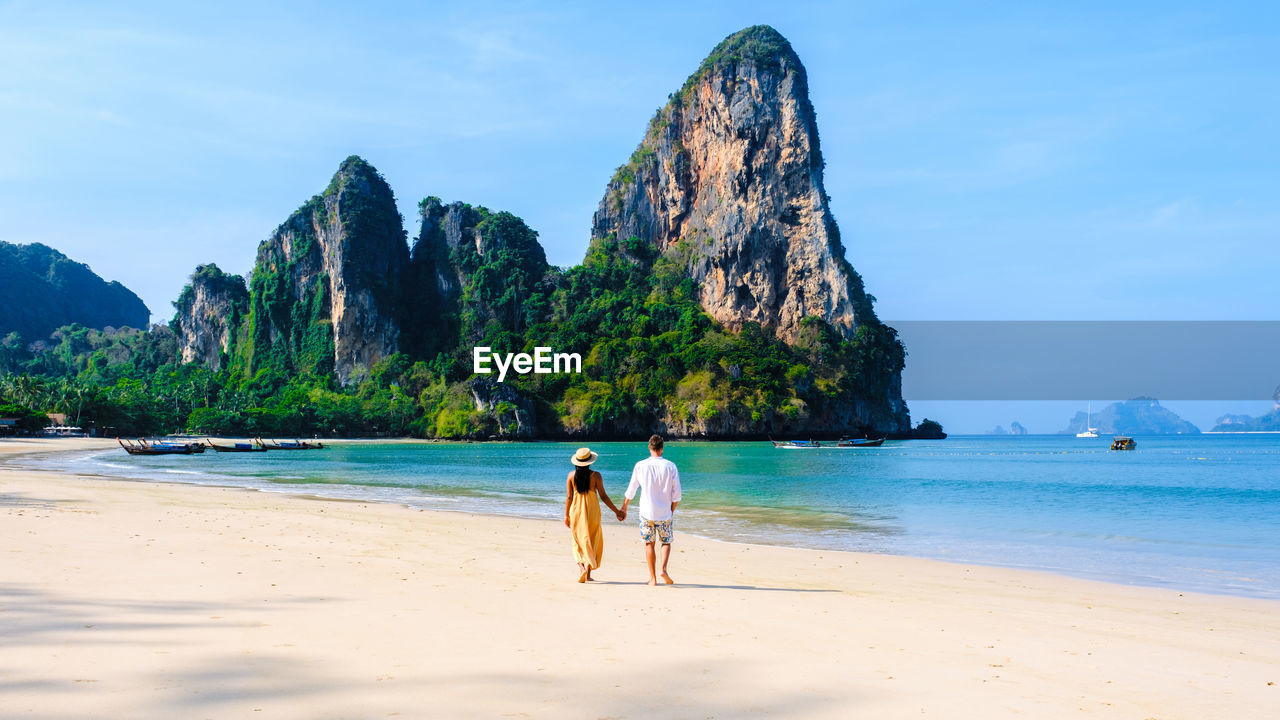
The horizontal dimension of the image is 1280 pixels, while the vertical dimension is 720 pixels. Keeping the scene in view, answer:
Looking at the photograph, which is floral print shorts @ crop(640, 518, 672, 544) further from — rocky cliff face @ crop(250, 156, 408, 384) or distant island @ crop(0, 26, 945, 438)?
rocky cliff face @ crop(250, 156, 408, 384)

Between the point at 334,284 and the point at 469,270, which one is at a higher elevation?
the point at 469,270

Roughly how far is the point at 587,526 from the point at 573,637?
275cm

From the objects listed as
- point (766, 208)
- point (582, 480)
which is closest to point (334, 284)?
point (766, 208)

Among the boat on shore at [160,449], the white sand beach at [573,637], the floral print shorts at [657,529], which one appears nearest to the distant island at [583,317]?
the boat on shore at [160,449]

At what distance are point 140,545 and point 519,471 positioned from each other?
29.9 m

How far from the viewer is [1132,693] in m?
5.01

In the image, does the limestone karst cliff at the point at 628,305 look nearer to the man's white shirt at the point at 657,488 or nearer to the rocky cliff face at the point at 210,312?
the rocky cliff face at the point at 210,312

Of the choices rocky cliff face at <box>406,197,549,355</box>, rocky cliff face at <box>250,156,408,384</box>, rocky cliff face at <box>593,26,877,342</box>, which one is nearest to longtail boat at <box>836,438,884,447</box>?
rocky cliff face at <box>593,26,877,342</box>

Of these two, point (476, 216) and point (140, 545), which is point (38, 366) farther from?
point (140, 545)

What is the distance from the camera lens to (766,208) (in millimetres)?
115938

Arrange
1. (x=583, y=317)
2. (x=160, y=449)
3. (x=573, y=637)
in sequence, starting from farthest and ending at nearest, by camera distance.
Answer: (x=583, y=317), (x=160, y=449), (x=573, y=637)

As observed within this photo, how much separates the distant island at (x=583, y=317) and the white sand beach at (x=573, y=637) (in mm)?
86457

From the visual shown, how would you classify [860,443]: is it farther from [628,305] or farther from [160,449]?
[160,449]

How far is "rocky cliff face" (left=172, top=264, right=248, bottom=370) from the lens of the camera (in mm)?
138500
